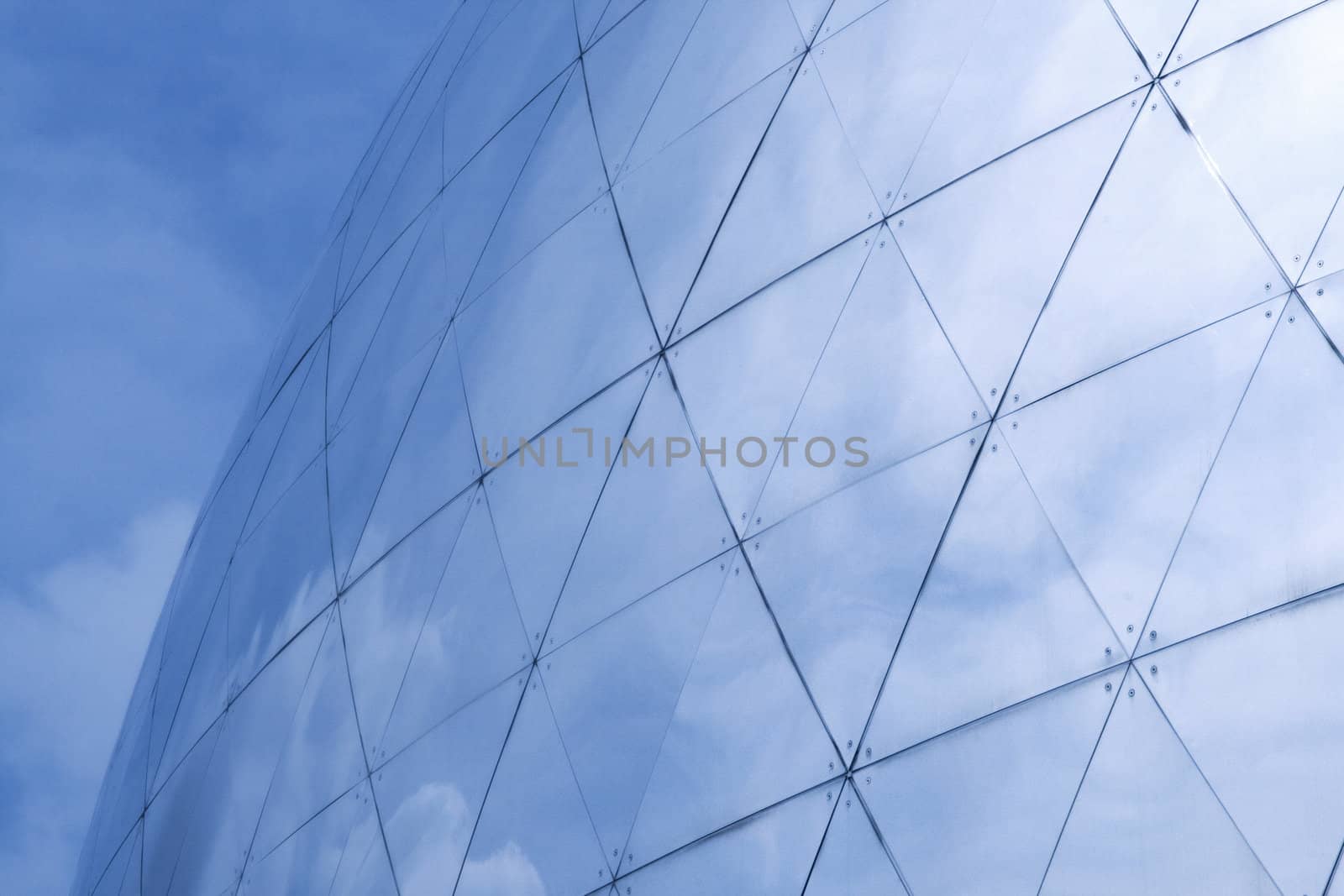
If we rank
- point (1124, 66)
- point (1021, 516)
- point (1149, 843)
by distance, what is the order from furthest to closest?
1. point (1124, 66)
2. point (1021, 516)
3. point (1149, 843)

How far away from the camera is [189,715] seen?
90.9ft

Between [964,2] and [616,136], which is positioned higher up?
→ [616,136]

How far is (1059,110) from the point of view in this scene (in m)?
15.7

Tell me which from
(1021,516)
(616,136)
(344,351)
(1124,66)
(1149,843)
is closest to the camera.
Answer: (1149,843)

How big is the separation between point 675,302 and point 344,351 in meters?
10.8

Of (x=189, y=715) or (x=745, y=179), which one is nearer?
(x=745, y=179)

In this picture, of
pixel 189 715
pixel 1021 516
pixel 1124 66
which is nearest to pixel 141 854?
pixel 189 715

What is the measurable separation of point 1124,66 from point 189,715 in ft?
67.6

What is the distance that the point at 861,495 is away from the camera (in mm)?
15156

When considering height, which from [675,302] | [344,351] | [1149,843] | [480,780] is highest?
[344,351]

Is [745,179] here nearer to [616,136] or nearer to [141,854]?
[616,136]

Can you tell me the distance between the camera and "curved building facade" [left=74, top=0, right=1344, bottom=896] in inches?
504

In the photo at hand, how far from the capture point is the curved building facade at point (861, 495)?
12789 millimetres

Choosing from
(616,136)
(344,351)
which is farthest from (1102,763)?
(344,351)
